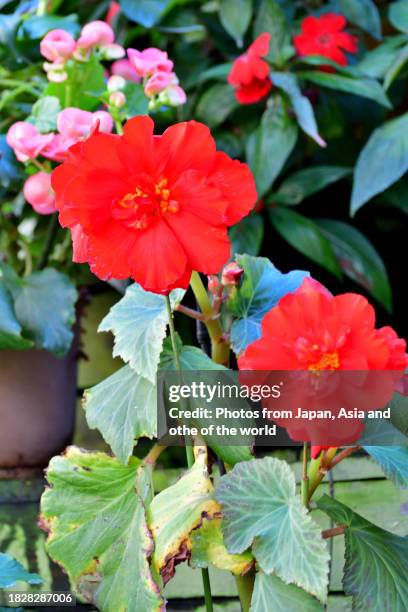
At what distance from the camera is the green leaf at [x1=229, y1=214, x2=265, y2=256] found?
4.26 ft

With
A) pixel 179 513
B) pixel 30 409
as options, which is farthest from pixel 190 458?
pixel 30 409

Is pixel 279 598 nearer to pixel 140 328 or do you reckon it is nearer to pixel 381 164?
pixel 140 328

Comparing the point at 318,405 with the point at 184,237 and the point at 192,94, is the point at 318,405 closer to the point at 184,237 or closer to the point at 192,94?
the point at 184,237

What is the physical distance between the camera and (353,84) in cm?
129

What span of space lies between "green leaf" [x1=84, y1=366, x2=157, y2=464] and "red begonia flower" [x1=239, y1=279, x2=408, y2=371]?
141 mm

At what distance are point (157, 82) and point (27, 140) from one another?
16 cm

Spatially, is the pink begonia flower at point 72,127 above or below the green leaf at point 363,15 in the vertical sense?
above

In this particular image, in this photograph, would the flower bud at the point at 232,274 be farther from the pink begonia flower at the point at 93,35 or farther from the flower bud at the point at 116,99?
the pink begonia flower at the point at 93,35

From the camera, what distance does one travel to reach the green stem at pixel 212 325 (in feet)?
2.24

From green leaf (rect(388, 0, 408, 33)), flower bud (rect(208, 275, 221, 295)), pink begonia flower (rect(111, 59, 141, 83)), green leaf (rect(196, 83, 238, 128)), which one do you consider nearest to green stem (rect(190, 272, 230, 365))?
flower bud (rect(208, 275, 221, 295))

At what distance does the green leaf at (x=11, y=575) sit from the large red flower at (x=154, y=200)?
0.25 m

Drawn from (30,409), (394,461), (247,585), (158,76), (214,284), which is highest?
(158,76)

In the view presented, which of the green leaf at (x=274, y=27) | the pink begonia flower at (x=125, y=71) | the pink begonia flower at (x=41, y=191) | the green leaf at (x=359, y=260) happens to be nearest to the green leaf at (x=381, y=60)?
the green leaf at (x=274, y=27)

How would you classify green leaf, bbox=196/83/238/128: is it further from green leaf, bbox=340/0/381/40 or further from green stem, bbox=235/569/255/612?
green stem, bbox=235/569/255/612
